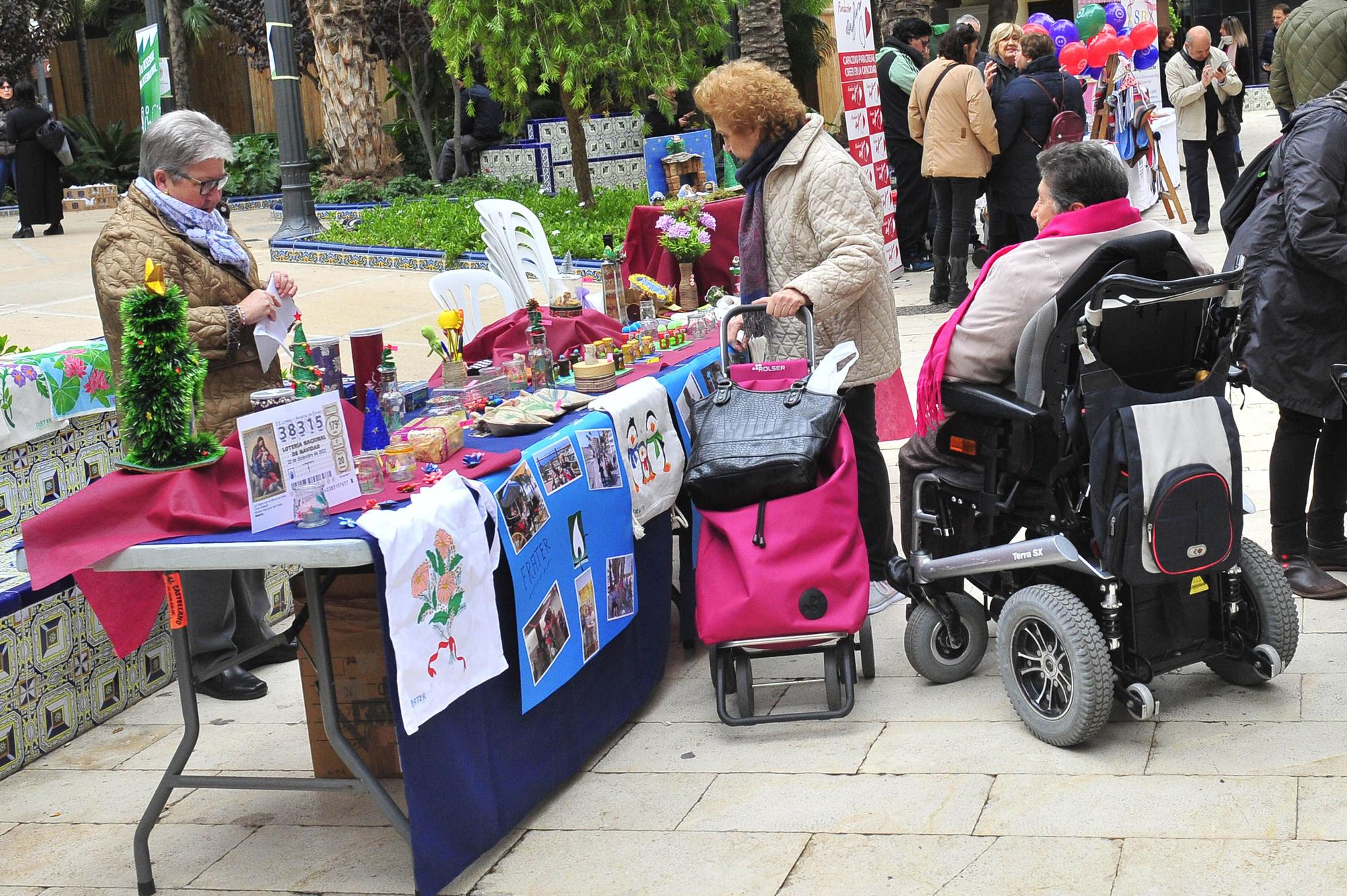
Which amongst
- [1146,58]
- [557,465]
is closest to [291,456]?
[557,465]

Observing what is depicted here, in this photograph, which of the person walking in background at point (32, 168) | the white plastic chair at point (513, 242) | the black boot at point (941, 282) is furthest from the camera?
the person walking in background at point (32, 168)

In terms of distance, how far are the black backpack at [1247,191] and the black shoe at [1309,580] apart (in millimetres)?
1113

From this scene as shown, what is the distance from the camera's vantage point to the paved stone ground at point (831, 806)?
3021 mm

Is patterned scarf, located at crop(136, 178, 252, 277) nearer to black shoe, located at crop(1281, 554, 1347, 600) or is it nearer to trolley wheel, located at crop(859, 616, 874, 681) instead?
trolley wheel, located at crop(859, 616, 874, 681)

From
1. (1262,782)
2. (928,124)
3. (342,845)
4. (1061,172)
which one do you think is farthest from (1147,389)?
(928,124)

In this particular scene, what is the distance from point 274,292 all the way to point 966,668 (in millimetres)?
2309

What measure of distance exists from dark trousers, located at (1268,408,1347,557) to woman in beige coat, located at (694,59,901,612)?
1.26 metres

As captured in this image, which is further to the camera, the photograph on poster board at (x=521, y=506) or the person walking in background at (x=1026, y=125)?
the person walking in background at (x=1026, y=125)

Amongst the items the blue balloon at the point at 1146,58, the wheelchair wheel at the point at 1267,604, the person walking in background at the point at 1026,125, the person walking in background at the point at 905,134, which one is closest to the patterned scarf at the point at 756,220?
the wheelchair wheel at the point at 1267,604

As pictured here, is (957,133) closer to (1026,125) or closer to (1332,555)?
(1026,125)

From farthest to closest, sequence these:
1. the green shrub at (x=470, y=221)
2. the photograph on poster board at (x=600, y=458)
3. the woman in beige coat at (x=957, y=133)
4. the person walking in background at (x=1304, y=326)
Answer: the green shrub at (x=470, y=221) < the woman in beige coat at (x=957, y=133) < the person walking in background at (x=1304, y=326) < the photograph on poster board at (x=600, y=458)

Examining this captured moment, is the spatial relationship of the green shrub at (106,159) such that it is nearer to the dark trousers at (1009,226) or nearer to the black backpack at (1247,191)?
the dark trousers at (1009,226)

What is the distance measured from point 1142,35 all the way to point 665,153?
4.74m

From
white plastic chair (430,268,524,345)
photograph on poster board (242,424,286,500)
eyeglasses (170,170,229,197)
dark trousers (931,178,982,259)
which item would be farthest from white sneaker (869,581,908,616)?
dark trousers (931,178,982,259)
